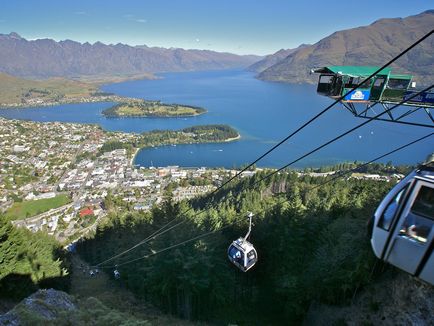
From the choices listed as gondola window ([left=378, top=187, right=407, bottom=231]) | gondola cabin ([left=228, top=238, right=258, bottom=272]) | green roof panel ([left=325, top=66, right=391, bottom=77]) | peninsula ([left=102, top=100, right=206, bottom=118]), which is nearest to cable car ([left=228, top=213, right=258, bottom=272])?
gondola cabin ([left=228, top=238, right=258, bottom=272])

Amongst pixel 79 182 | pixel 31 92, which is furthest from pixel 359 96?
pixel 31 92

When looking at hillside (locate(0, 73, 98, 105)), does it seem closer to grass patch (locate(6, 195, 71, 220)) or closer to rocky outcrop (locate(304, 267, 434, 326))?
grass patch (locate(6, 195, 71, 220))

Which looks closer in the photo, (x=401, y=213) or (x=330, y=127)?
(x=401, y=213)

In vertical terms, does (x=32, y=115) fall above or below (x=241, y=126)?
below

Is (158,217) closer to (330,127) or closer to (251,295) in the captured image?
(251,295)

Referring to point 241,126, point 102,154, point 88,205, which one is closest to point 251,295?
point 88,205

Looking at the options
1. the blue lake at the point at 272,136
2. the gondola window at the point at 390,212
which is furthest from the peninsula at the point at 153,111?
the gondola window at the point at 390,212
